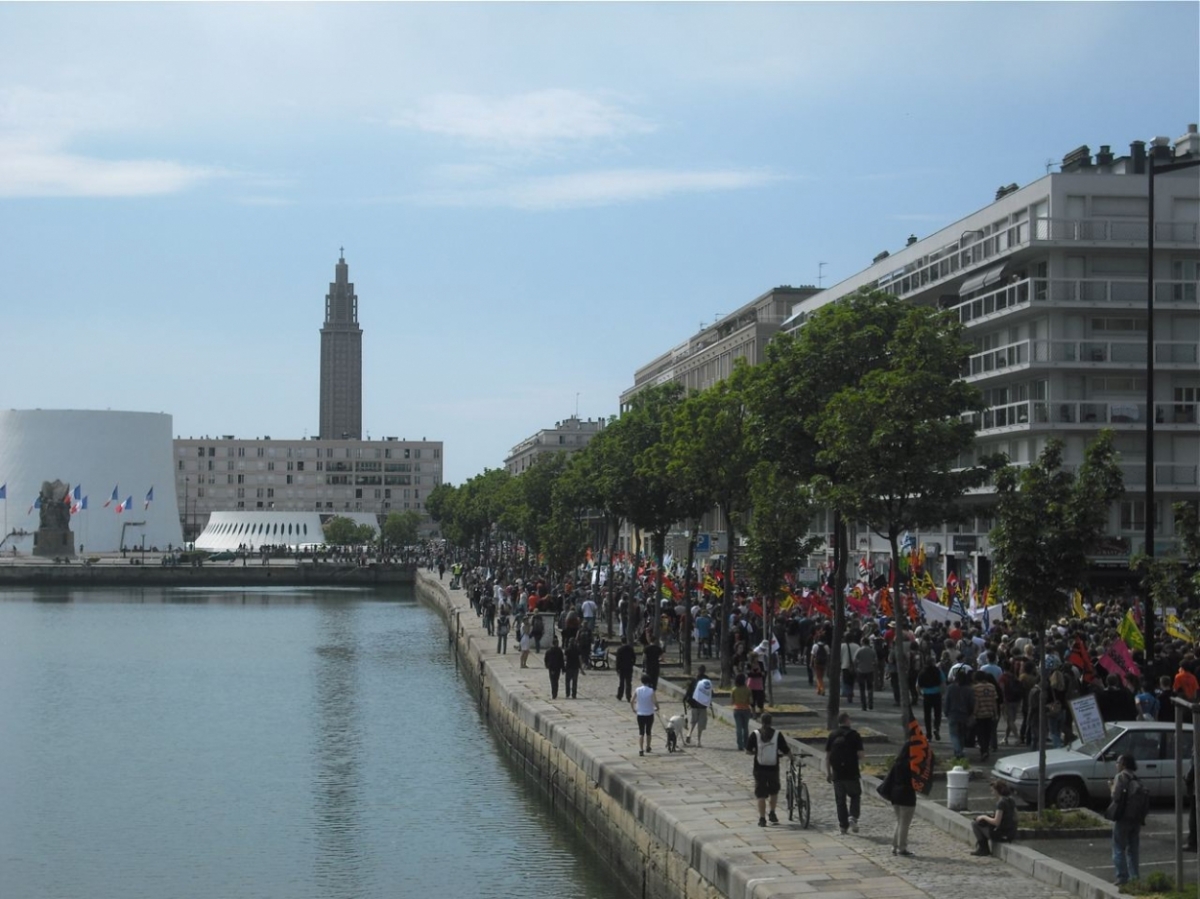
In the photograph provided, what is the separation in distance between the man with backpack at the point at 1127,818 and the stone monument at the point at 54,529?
13985 centimetres

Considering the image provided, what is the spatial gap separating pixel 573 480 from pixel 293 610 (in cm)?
3706

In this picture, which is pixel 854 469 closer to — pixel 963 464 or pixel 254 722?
pixel 254 722

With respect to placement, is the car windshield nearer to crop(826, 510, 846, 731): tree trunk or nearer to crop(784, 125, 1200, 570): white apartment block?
crop(826, 510, 846, 731): tree trunk

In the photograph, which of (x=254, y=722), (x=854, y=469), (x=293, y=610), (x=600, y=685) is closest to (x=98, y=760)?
(x=254, y=722)

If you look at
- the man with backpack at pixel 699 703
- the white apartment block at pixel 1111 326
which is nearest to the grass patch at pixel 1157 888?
the man with backpack at pixel 699 703

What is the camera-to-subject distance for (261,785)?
2909 centimetres

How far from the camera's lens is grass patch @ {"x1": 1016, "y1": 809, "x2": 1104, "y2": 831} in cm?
1748

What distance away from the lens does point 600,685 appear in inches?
1396

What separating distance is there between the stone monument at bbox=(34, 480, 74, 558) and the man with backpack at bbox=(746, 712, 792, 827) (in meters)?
135

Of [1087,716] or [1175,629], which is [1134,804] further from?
[1175,629]

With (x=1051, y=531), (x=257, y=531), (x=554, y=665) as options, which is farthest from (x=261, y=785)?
(x=257, y=531)

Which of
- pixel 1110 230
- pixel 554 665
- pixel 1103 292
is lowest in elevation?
pixel 554 665

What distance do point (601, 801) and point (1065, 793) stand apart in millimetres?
6789

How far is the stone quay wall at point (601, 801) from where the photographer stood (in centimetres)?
1766
